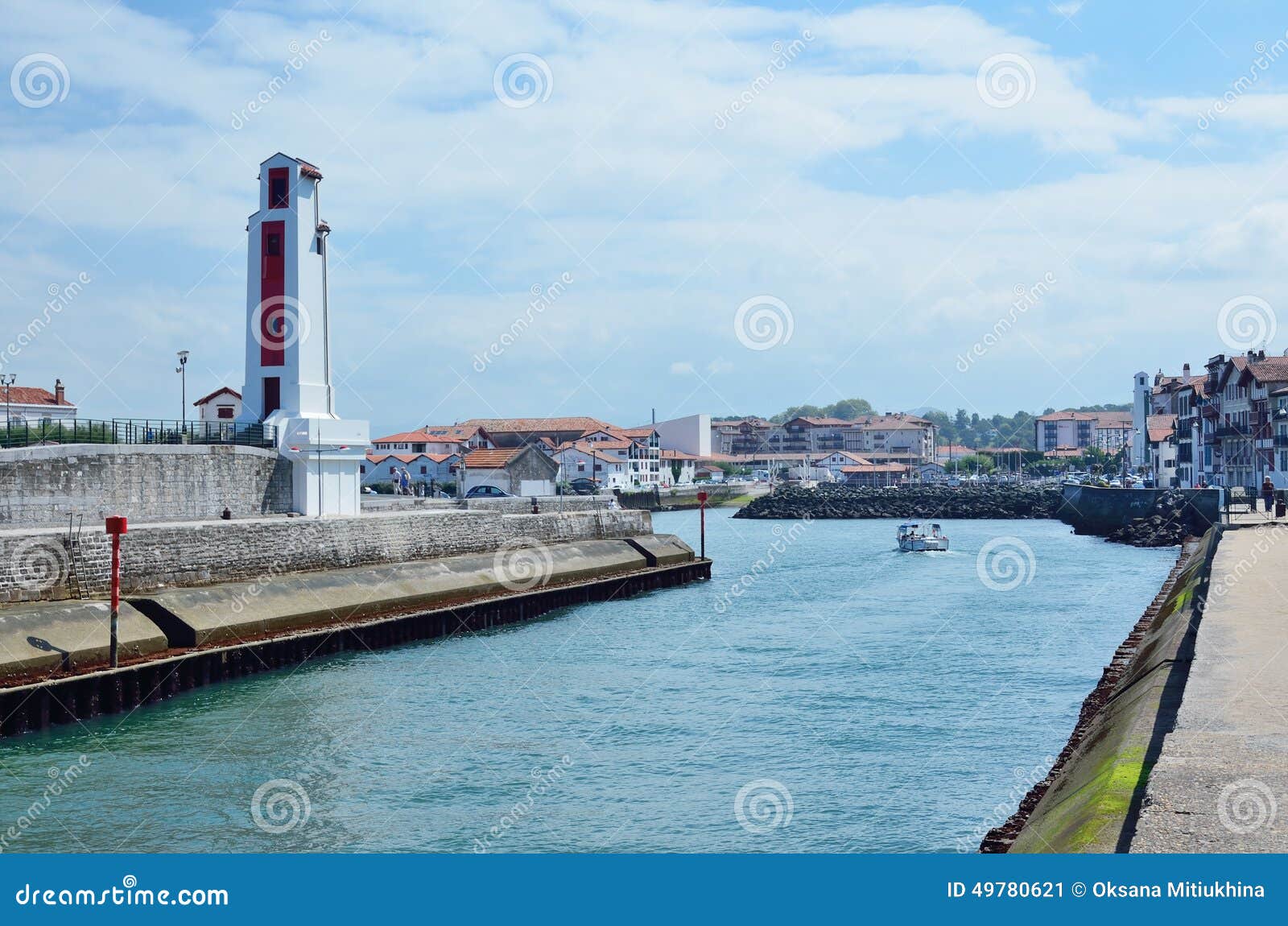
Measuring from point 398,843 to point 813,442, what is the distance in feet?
585

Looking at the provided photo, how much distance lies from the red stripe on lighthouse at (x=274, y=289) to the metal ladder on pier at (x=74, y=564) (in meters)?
13.2

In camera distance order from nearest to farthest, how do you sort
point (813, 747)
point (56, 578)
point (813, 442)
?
1. point (813, 747)
2. point (56, 578)
3. point (813, 442)

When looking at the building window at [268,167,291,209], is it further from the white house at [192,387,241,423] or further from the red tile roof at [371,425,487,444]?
the red tile roof at [371,425,487,444]

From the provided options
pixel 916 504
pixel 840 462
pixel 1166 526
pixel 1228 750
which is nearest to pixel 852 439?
pixel 840 462

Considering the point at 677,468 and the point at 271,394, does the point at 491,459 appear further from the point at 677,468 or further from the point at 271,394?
the point at 677,468

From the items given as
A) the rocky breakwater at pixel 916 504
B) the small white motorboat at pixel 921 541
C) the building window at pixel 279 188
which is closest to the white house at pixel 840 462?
the rocky breakwater at pixel 916 504

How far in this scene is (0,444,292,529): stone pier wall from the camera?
25938 mm

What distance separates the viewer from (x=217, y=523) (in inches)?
1107

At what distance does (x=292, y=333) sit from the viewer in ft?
118

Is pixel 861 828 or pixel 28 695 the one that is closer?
pixel 861 828

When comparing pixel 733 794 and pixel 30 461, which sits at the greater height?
pixel 30 461

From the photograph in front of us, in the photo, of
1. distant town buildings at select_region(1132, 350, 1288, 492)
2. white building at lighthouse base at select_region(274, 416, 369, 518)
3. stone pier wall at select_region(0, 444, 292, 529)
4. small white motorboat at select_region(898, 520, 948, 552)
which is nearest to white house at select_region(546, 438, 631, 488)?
distant town buildings at select_region(1132, 350, 1288, 492)

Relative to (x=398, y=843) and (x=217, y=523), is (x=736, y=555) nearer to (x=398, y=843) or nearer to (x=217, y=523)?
(x=217, y=523)

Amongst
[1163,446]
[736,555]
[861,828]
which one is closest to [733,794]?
[861,828]
